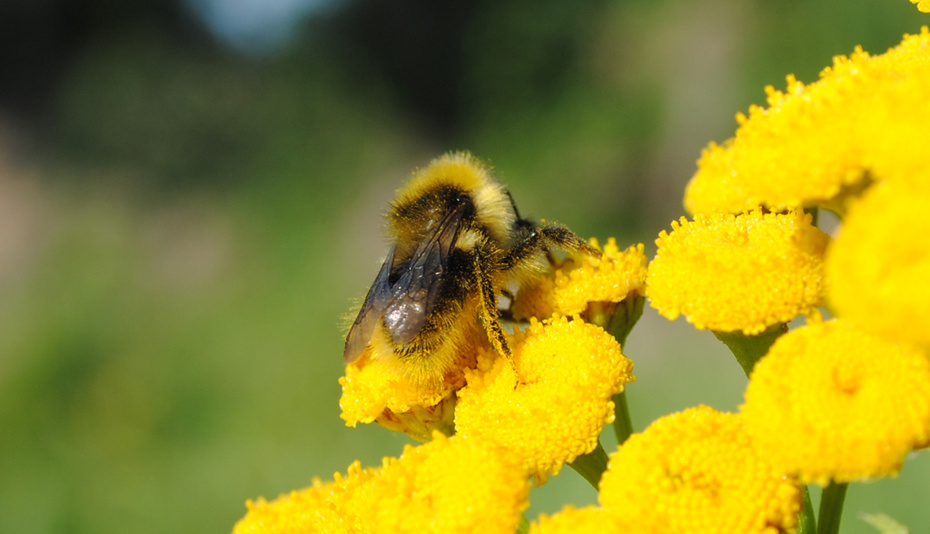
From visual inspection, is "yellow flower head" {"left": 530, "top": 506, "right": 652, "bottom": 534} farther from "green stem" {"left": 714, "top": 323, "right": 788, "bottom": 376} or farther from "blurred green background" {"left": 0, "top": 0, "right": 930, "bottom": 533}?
"blurred green background" {"left": 0, "top": 0, "right": 930, "bottom": 533}

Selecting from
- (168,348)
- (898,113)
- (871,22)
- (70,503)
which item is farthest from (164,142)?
(898,113)

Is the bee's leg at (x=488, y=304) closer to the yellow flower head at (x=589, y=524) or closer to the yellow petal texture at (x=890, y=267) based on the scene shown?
the yellow flower head at (x=589, y=524)

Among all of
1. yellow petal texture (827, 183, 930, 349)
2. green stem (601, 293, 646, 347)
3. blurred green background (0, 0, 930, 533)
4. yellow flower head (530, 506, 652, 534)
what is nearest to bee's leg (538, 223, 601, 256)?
green stem (601, 293, 646, 347)

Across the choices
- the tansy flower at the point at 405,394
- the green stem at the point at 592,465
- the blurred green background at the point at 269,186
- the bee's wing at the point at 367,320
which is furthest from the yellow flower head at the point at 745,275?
the blurred green background at the point at 269,186

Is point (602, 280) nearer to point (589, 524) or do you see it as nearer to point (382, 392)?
point (382, 392)

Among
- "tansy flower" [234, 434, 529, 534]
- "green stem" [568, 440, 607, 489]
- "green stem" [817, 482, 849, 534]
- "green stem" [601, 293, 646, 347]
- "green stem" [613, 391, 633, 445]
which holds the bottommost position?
"green stem" [817, 482, 849, 534]

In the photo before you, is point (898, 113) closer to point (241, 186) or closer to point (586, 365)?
point (586, 365)
